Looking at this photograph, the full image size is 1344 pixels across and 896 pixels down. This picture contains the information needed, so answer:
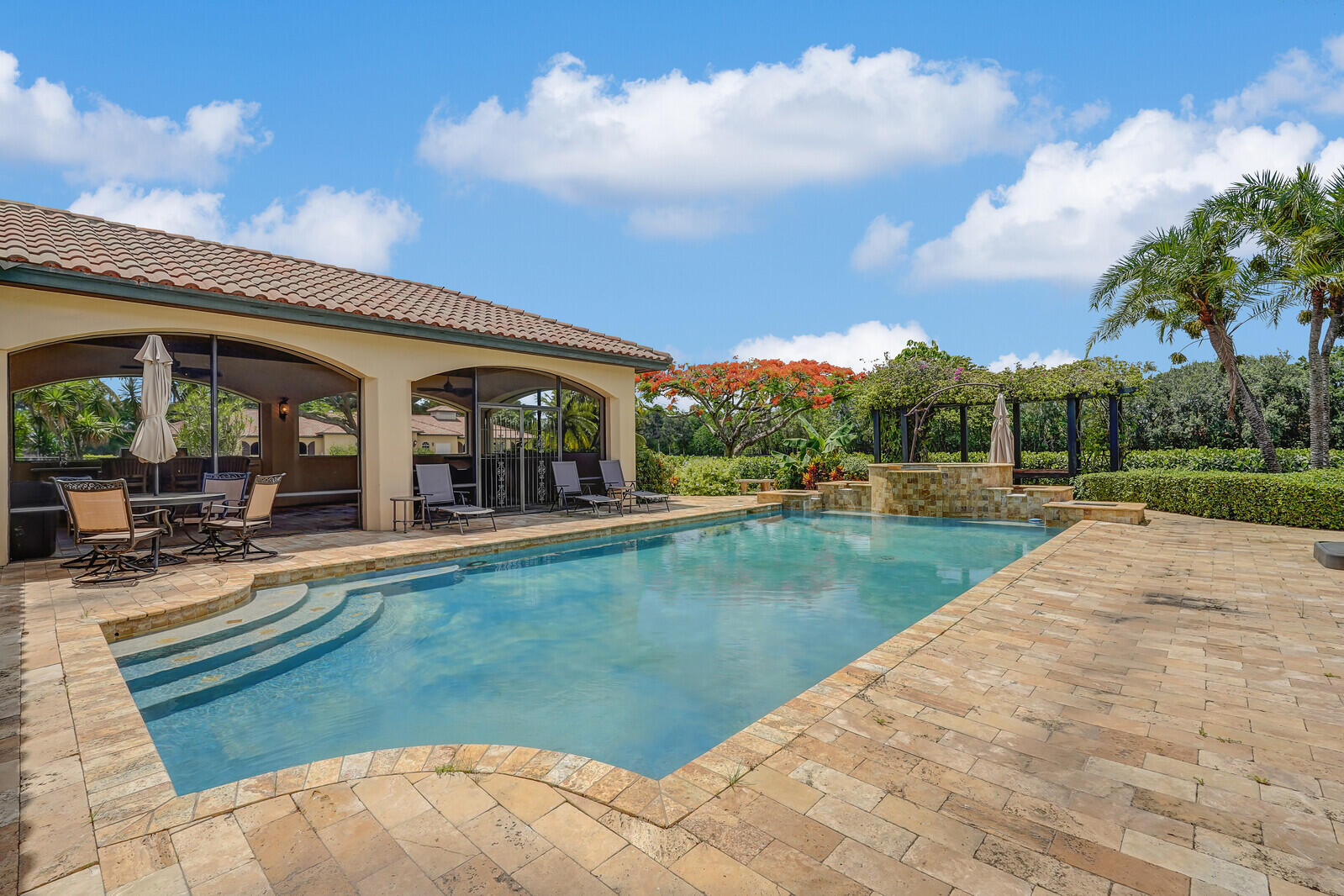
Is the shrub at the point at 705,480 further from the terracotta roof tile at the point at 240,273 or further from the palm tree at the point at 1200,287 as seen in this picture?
the palm tree at the point at 1200,287

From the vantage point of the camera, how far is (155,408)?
8031 mm

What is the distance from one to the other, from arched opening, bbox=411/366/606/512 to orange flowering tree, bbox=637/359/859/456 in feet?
24.5

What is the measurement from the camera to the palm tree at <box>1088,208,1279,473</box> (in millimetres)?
13688

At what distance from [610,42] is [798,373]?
12.6 meters

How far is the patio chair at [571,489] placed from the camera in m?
13.2

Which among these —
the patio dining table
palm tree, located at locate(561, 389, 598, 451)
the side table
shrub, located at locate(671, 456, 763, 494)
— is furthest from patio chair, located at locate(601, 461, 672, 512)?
the patio dining table

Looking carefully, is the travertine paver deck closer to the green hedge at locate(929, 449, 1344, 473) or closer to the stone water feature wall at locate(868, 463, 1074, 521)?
the stone water feature wall at locate(868, 463, 1074, 521)

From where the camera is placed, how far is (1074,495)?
15.1m

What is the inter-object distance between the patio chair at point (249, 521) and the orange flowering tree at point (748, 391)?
14.8m

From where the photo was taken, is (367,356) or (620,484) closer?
(367,356)

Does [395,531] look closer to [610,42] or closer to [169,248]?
[169,248]

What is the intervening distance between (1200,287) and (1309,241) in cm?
176

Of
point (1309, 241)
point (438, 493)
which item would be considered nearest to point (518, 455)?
point (438, 493)

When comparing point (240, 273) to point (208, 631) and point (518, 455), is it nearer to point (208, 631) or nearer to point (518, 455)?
point (518, 455)
